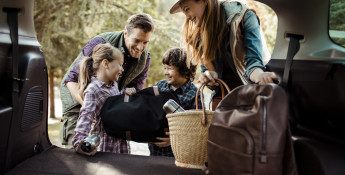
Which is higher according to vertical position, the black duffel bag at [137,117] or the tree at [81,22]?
the tree at [81,22]

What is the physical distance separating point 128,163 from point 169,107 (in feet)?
1.40

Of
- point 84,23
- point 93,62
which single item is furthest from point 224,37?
point 84,23

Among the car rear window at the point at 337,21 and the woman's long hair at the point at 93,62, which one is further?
the woman's long hair at the point at 93,62

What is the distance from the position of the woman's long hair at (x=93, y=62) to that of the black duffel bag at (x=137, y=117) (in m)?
0.36

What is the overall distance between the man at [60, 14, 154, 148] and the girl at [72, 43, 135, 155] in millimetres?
260

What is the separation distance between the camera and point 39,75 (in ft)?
7.13

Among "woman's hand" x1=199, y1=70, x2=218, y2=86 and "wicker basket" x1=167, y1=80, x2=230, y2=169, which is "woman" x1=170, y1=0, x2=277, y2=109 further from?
"wicker basket" x1=167, y1=80, x2=230, y2=169

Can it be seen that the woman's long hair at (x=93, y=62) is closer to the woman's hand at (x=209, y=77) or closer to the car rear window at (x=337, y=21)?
the woman's hand at (x=209, y=77)

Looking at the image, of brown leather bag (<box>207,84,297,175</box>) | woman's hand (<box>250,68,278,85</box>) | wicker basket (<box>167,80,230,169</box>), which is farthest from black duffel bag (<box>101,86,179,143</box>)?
brown leather bag (<box>207,84,297,175</box>)

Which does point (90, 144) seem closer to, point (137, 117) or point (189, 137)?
point (137, 117)

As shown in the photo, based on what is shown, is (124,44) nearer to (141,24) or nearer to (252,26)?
(141,24)

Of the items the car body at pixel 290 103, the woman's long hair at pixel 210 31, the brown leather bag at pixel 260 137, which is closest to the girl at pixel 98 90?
the car body at pixel 290 103

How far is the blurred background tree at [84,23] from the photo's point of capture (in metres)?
6.96

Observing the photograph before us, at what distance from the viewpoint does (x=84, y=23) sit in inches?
293
